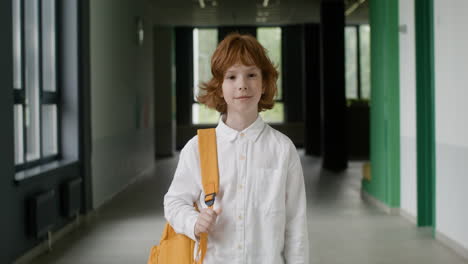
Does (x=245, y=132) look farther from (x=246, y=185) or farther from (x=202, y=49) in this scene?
(x=202, y=49)

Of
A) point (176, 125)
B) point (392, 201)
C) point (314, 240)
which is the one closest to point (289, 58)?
point (176, 125)

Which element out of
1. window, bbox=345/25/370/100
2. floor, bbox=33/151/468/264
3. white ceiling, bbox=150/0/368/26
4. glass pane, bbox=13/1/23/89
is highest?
white ceiling, bbox=150/0/368/26

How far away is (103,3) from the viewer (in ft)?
23.9

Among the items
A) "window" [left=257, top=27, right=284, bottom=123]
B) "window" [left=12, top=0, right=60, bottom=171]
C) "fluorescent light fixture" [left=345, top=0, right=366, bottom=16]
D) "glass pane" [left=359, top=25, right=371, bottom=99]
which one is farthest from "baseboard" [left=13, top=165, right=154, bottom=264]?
"glass pane" [left=359, top=25, right=371, bottom=99]

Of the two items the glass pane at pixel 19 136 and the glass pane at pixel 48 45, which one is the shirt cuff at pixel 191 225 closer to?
the glass pane at pixel 19 136

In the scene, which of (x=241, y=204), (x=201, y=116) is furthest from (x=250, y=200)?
(x=201, y=116)

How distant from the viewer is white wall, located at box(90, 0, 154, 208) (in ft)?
22.6

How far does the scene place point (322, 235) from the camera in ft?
17.6

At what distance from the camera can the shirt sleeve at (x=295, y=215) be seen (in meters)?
1.60

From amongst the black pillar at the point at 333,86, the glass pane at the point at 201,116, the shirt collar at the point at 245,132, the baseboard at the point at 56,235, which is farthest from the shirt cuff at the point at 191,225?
the glass pane at the point at 201,116

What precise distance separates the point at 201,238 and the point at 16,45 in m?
3.67

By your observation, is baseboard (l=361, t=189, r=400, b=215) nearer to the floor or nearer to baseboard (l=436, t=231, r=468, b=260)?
the floor

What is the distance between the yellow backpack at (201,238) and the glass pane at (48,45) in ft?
14.4

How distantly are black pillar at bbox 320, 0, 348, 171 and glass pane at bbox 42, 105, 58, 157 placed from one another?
20.8 ft
